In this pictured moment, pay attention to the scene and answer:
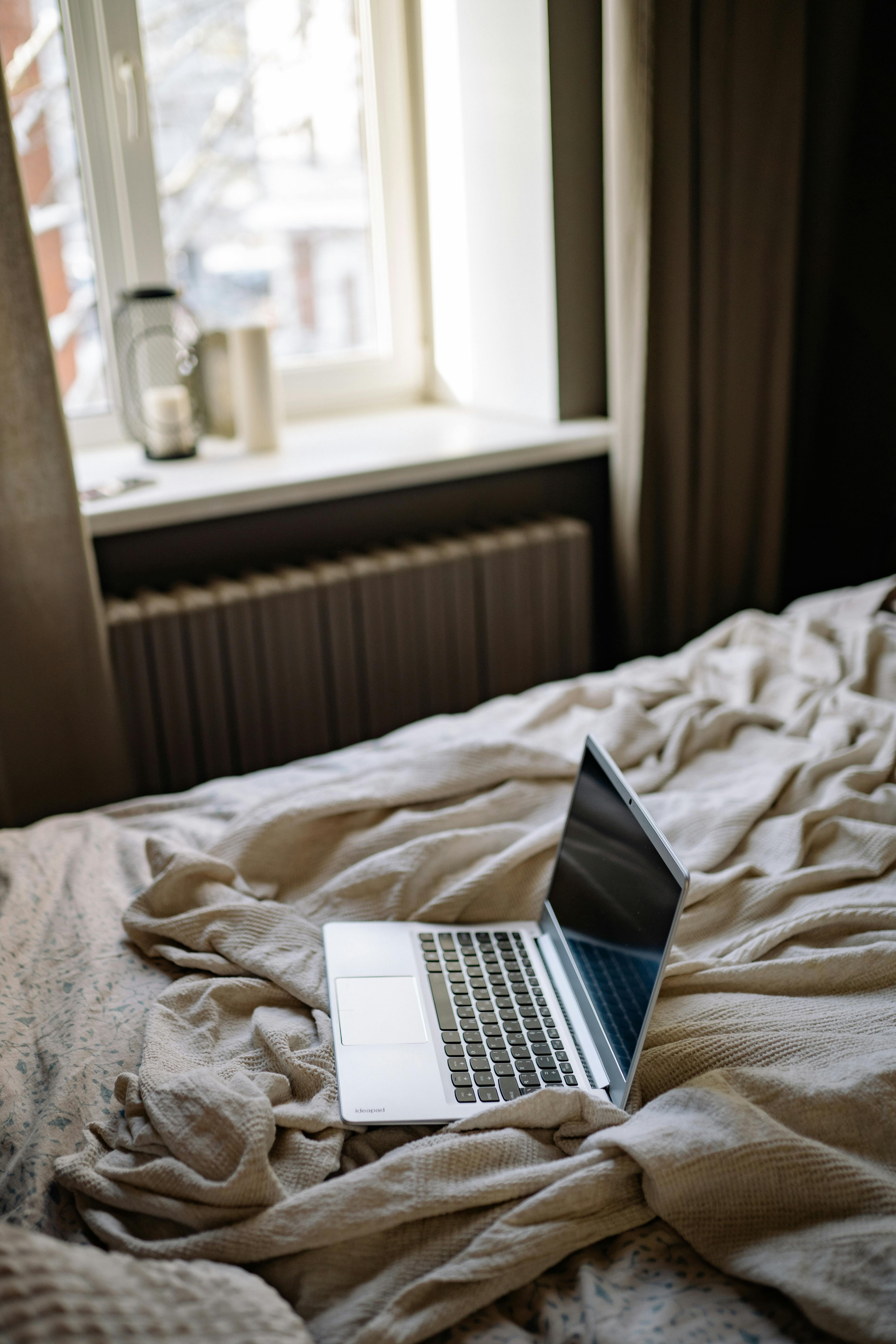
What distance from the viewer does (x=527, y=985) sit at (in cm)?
102

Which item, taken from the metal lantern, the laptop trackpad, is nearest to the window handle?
Result: the metal lantern

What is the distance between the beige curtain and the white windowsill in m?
0.10

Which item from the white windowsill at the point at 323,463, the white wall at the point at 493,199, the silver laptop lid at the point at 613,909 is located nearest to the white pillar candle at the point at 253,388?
the white windowsill at the point at 323,463

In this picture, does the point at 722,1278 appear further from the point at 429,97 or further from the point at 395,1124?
the point at 429,97

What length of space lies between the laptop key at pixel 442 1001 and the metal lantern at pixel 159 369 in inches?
55.0

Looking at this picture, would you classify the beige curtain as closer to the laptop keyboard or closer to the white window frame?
the white window frame

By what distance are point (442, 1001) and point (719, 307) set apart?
165 cm

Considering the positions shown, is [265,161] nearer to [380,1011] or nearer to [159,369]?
[159,369]

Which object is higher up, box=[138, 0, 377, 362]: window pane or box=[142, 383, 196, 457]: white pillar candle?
box=[138, 0, 377, 362]: window pane

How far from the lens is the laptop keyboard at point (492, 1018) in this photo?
0.91m

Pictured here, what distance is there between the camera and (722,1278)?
755 millimetres

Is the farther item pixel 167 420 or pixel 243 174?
pixel 243 174

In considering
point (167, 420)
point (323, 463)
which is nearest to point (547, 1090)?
point (323, 463)

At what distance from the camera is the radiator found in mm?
1937
